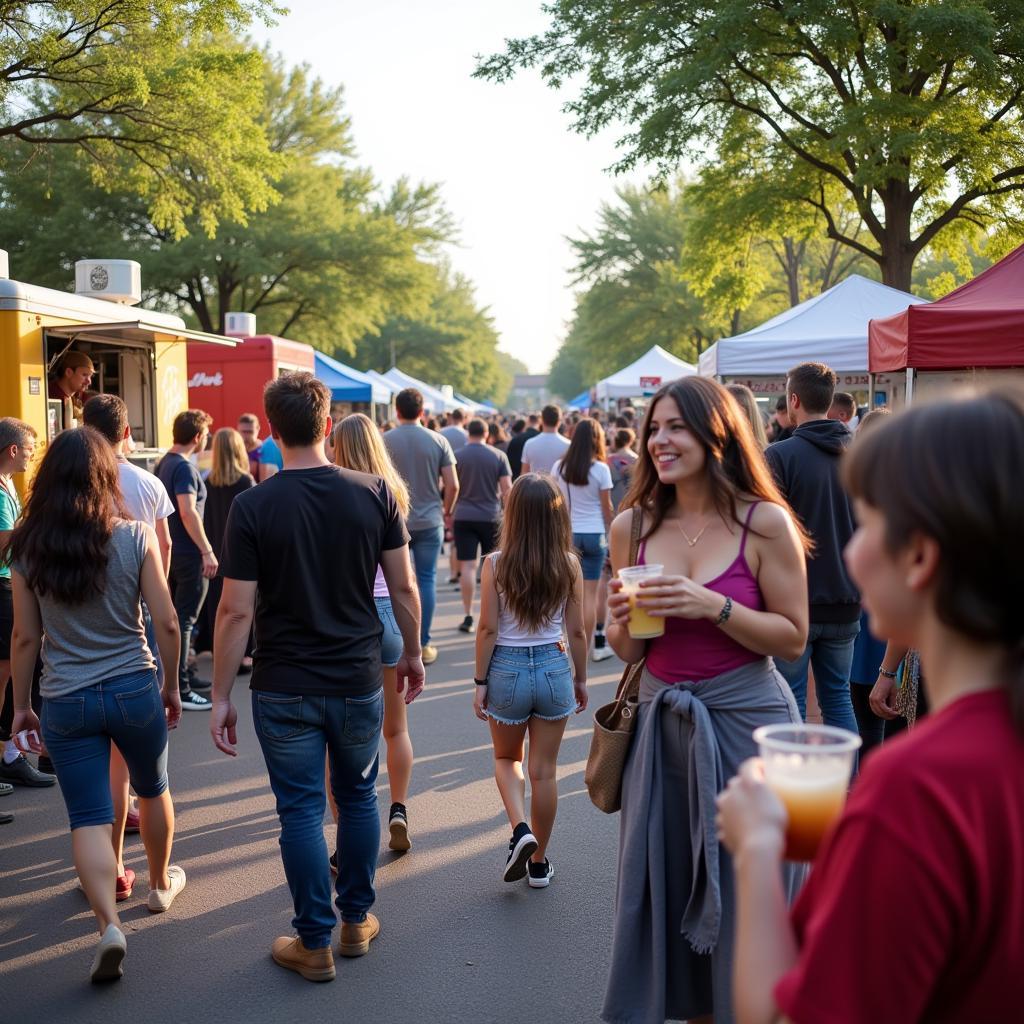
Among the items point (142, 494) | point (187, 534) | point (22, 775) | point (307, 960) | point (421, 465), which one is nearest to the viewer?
point (307, 960)

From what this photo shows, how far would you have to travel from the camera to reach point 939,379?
8320mm

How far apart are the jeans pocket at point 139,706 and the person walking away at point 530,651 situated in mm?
1362

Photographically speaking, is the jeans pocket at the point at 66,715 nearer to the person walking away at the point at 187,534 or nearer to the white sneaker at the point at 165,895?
the white sneaker at the point at 165,895

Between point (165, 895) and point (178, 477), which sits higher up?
point (178, 477)

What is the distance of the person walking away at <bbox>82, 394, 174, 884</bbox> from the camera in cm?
473

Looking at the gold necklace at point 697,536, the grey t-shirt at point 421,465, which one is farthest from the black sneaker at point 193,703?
the gold necklace at point 697,536

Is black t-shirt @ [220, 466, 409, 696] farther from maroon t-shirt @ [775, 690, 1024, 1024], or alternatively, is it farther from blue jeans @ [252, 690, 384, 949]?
maroon t-shirt @ [775, 690, 1024, 1024]

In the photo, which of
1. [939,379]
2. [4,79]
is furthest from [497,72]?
[939,379]

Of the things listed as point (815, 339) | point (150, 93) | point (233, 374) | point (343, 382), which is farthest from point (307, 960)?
point (343, 382)

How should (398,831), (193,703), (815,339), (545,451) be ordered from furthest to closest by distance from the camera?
(815,339) < (545,451) < (193,703) < (398,831)

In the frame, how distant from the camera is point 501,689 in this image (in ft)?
15.5

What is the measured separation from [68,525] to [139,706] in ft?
2.40

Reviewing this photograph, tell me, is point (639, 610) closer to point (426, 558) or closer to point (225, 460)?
point (426, 558)

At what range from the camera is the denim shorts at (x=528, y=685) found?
4699mm
